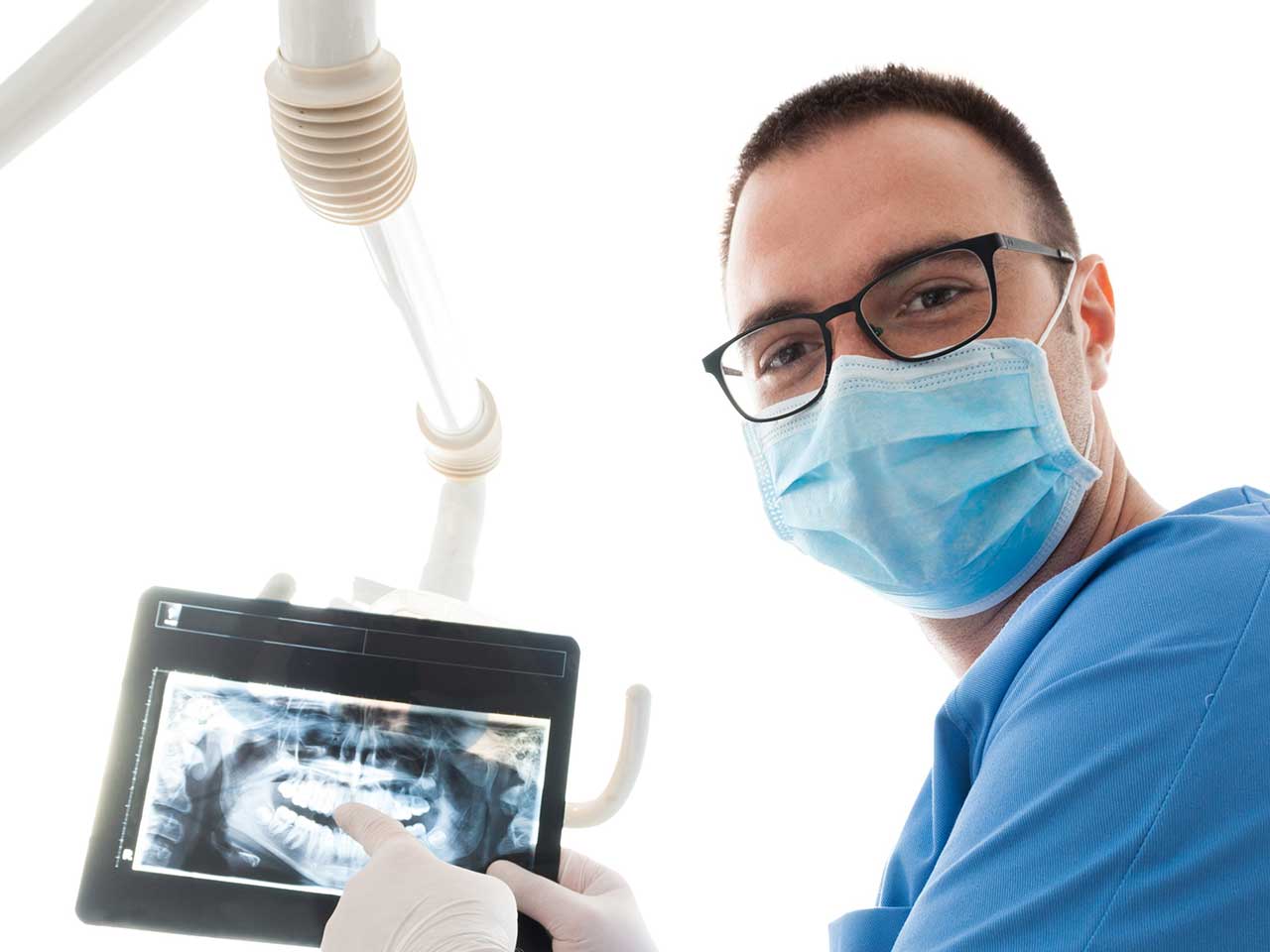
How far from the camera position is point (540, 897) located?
968mm

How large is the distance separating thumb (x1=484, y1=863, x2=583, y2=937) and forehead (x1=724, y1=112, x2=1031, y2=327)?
26.2 inches

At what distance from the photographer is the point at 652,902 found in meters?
1.75

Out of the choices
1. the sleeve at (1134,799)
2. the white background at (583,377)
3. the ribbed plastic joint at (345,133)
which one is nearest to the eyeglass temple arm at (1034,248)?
the sleeve at (1134,799)

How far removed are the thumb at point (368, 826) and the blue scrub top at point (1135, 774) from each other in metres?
0.54

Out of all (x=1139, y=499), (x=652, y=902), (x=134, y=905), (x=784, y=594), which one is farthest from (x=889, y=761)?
(x=134, y=905)

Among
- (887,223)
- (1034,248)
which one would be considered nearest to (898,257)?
(887,223)

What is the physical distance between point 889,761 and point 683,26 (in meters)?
1.38

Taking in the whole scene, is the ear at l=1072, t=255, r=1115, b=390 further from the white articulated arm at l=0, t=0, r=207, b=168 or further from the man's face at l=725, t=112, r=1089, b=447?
the white articulated arm at l=0, t=0, r=207, b=168

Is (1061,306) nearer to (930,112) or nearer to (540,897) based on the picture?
(930,112)

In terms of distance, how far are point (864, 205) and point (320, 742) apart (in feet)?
2.72

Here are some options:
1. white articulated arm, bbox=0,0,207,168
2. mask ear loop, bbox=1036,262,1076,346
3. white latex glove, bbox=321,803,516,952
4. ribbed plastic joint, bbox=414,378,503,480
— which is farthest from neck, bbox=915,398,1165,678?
white articulated arm, bbox=0,0,207,168

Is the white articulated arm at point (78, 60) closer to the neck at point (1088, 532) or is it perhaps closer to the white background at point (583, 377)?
the white background at point (583, 377)

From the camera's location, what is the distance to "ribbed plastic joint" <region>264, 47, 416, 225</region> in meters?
0.85

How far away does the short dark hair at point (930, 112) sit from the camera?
1.15m
